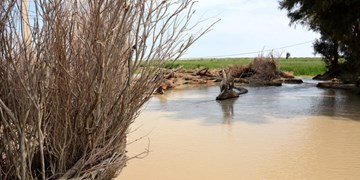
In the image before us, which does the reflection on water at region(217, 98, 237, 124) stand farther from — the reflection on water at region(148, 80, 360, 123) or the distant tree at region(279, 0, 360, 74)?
the distant tree at region(279, 0, 360, 74)

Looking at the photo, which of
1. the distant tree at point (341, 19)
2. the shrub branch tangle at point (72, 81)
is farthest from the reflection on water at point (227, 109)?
the shrub branch tangle at point (72, 81)

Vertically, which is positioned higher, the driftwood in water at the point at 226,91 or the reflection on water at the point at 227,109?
the driftwood in water at the point at 226,91

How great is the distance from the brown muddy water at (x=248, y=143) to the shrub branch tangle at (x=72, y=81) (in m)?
1.66

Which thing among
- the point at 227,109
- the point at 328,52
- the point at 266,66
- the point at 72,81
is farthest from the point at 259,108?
the point at 328,52

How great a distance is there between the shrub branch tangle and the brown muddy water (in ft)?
5.46

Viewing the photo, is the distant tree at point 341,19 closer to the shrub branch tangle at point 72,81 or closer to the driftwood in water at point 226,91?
the driftwood in water at point 226,91

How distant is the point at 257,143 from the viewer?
7.14 meters

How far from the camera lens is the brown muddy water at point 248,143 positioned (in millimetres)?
5410

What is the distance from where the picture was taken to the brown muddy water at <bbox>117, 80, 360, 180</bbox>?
5.41 metres

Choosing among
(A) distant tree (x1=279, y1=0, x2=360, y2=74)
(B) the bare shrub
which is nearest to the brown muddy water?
(A) distant tree (x1=279, y1=0, x2=360, y2=74)

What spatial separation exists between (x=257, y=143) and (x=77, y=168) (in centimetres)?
446

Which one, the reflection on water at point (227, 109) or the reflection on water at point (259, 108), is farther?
the reflection on water at point (259, 108)

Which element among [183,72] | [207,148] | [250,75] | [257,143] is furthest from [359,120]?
[183,72]

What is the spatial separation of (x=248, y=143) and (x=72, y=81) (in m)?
4.57
